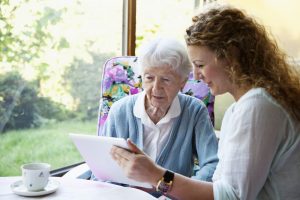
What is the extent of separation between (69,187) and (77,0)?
140 cm

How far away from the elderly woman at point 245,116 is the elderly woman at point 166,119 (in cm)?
33

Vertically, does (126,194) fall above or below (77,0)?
below

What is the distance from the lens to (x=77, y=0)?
7.36 feet

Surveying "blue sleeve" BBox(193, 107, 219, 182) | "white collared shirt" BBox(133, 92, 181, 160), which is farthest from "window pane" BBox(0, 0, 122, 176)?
"blue sleeve" BBox(193, 107, 219, 182)

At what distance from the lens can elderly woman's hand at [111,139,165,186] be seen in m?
1.17

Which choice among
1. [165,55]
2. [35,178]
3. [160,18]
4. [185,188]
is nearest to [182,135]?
[165,55]

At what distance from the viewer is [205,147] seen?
1.60 m

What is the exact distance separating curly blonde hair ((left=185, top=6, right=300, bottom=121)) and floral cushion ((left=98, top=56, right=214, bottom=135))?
0.79m

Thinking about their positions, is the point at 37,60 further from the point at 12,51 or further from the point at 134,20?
the point at 134,20

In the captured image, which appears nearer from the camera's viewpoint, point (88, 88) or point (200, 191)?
point (200, 191)

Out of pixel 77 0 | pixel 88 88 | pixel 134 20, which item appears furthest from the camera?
pixel 134 20

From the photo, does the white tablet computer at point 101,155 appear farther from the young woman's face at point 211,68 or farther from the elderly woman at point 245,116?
the young woman's face at point 211,68

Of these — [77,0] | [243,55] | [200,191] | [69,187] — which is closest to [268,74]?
[243,55]

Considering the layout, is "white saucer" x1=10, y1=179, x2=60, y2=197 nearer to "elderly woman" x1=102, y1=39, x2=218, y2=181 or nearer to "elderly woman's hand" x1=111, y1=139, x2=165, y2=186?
"elderly woman's hand" x1=111, y1=139, x2=165, y2=186
